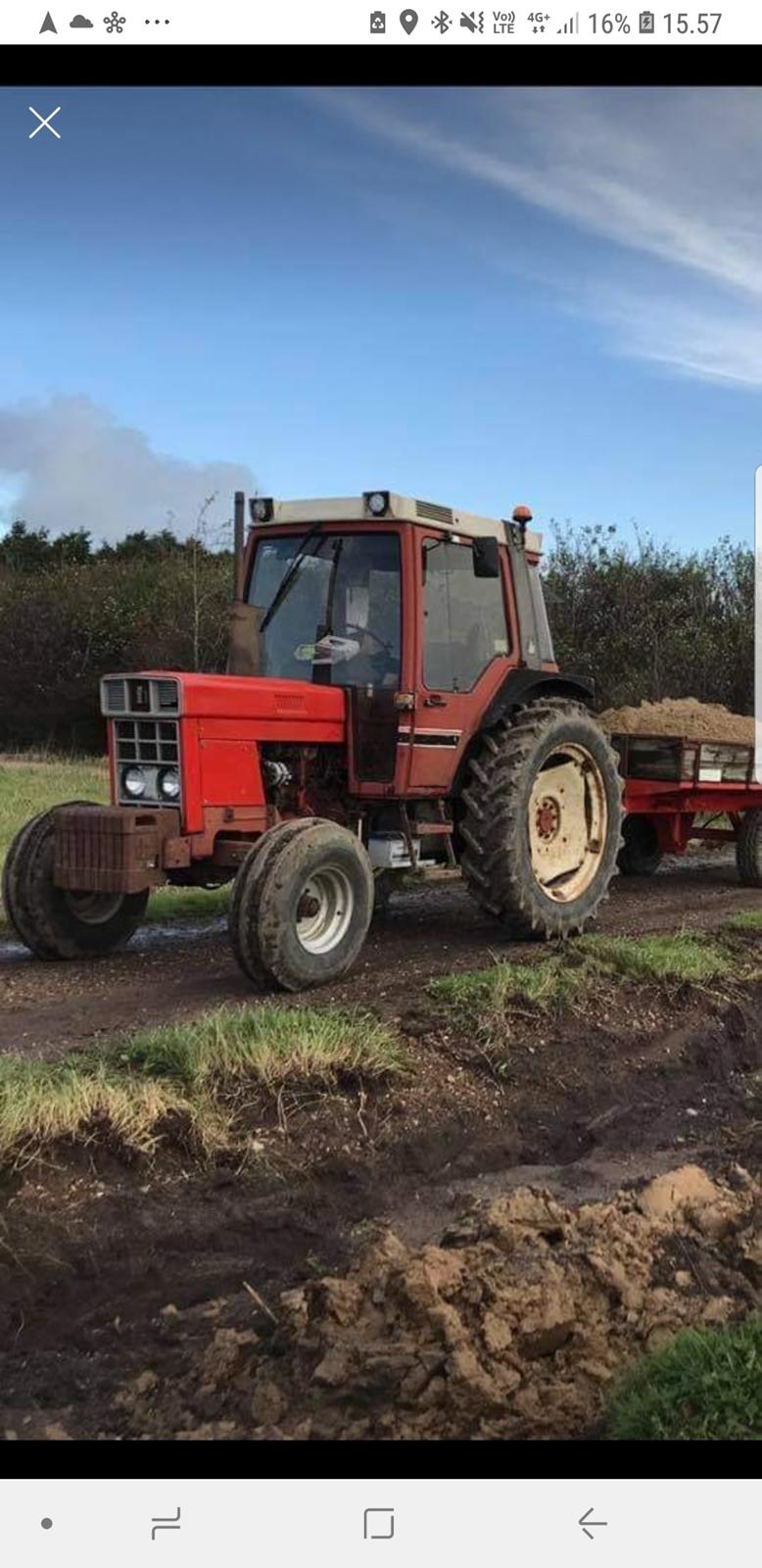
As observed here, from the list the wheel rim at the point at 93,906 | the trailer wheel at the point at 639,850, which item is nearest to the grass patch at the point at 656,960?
the wheel rim at the point at 93,906

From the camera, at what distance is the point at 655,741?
9.74m

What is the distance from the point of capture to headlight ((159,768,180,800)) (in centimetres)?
666

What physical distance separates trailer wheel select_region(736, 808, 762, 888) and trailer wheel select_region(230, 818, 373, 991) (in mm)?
5244

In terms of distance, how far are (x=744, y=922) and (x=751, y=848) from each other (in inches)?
109

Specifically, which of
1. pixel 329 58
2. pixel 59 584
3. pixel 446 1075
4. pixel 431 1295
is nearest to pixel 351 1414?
pixel 431 1295

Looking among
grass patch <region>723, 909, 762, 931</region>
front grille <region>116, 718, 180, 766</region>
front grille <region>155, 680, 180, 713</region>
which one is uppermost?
front grille <region>155, 680, 180, 713</region>

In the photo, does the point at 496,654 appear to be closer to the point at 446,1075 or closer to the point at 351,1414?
the point at 446,1075

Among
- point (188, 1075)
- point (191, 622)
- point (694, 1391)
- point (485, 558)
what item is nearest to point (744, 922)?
point (485, 558)

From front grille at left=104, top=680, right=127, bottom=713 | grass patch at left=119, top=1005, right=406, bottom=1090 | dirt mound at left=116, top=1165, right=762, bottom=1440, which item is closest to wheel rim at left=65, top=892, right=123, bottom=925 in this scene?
front grille at left=104, top=680, right=127, bottom=713

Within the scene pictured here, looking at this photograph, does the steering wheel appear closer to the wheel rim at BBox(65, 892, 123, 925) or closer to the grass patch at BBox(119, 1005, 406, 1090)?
the wheel rim at BBox(65, 892, 123, 925)

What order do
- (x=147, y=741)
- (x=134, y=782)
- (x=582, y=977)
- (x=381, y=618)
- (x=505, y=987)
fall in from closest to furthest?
(x=505, y=987) → (x=582, y=977) → (x=147, y=741) → (x=134, y=782) → (x=381, y=618)

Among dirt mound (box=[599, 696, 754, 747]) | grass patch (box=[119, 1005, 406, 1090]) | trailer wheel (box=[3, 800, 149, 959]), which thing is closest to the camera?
grass patch (box=[119, 1005, 406, 1090])

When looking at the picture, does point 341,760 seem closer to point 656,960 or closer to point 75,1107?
point 656,960

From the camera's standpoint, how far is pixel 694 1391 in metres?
2.61
